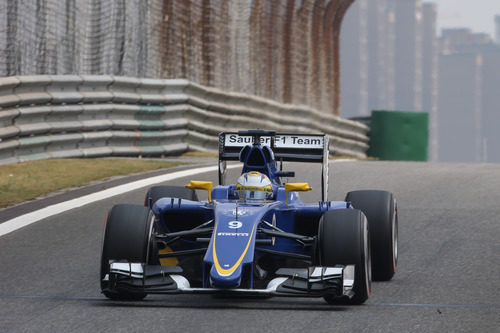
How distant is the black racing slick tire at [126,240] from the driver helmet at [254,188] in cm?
103

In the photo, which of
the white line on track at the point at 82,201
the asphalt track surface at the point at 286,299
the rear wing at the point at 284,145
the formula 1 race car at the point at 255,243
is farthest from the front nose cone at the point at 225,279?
the white line on track at the point at 82,201

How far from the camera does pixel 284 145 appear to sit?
9867mm

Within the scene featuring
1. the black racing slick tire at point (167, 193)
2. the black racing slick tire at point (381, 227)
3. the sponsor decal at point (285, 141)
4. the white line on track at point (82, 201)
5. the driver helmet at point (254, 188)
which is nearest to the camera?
the driver helmet at point (254, 188)

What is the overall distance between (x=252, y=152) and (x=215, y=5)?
48.0 feet

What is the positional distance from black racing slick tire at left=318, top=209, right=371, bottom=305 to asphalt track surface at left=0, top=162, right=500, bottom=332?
121mm

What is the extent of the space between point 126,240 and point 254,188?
1.33 meters

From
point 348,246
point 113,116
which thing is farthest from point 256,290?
point 113,116

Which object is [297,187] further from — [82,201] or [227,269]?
[82,201]

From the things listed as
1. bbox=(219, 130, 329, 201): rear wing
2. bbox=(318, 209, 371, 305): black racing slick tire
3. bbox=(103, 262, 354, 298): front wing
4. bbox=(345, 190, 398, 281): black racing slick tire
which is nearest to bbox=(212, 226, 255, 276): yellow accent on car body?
bbox=(103, 262, 354, 298): front wing

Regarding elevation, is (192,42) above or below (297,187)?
above

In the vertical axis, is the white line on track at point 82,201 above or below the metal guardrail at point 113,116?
below

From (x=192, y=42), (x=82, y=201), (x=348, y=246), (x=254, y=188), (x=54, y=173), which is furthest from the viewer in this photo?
(x=192, y=42)

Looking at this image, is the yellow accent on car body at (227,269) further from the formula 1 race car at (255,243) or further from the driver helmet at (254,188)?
the driver helmet at (254,188)

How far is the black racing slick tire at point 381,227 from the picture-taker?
8969 mm
